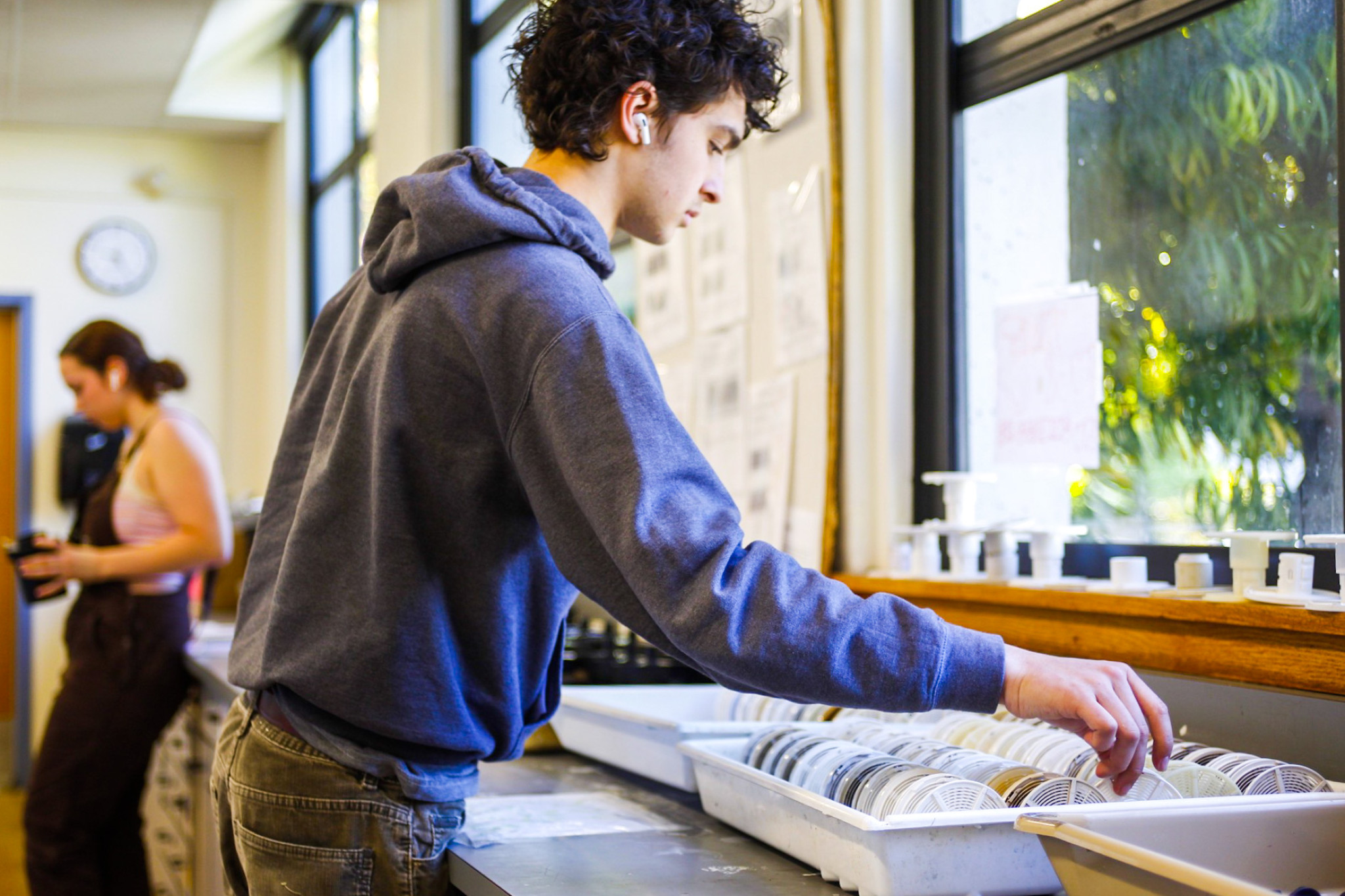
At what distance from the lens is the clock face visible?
18.7 feet

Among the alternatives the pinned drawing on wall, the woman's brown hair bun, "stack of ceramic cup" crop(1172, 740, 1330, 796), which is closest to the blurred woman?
the woman's brown hair bun

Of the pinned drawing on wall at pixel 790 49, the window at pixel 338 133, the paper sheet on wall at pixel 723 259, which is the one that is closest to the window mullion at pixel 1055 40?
the pinned drawing on wall at pixel 790 49

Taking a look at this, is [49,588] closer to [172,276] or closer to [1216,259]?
[1216,259]

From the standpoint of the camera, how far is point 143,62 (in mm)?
4781

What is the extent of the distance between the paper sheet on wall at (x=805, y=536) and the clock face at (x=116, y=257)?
4542 millimetres

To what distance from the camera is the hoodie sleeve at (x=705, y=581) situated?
0.87 metres

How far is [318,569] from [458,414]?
0.19 m

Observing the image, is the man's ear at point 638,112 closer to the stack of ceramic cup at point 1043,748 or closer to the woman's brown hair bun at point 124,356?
the stack of ceramic cup at point 1043,748

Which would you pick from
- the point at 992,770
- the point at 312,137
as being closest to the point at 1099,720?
the point at 992,770

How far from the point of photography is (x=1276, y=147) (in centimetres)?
142

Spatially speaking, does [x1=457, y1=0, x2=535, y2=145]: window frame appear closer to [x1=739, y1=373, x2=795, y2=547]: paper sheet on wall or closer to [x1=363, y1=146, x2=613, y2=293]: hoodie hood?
[x1=739, y1=373, x2=795, y2=547]: paper sheet on wall

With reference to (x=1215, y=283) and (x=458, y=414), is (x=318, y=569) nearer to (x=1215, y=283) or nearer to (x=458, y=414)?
(x=458, y=414)

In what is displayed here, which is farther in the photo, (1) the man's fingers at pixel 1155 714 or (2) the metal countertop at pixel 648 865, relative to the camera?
(2) the metal countertop at pixel 648 865

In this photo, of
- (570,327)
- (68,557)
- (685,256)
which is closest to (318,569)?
(570,327)
